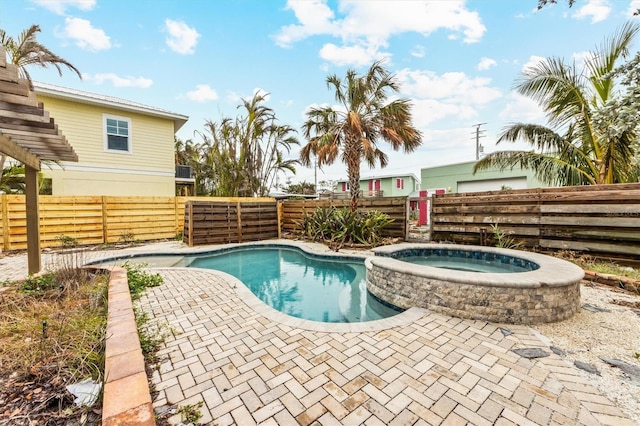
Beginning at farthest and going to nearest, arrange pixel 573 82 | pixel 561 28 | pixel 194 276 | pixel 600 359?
1. pixel 573 82
2. pixel 561 28
3. pixel 194 276
4. pixel 600 359

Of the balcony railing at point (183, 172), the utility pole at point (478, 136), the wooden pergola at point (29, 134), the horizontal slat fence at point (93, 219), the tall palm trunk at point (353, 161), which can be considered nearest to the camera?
the wooden pergola at point (29, 134)

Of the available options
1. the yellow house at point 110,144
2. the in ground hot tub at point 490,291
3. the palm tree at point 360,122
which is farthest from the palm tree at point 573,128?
the yellow house at point 110,144

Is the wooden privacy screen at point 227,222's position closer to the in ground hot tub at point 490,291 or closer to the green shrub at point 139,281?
the green shrub at point 139,281

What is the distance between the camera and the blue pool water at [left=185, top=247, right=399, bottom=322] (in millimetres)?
4312

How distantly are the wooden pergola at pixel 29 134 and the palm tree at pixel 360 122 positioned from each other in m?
6.33

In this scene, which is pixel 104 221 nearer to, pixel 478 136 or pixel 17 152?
pixel 17 152

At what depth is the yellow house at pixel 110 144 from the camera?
1023cm

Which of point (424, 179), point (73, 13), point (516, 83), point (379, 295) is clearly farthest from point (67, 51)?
point (424, 179)

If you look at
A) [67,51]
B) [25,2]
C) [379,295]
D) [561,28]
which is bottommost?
[379,295]

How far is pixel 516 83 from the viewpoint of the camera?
745 centimetres

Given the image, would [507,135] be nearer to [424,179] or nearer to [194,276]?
[194,276]

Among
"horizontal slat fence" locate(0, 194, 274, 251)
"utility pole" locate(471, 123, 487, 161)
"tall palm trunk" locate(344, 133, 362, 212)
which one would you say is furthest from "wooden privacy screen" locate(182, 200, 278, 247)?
"utility pole" locate(471, 123, 487, 161)

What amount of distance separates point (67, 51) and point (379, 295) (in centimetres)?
1158

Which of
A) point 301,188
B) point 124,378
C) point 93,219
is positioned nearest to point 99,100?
point 93,219
